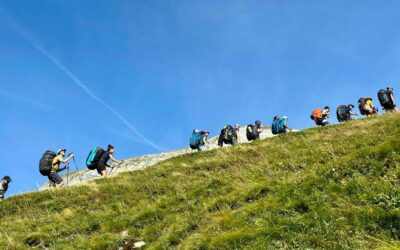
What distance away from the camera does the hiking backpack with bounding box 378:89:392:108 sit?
2741 centimetres

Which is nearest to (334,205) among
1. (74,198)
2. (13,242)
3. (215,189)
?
(215,189)

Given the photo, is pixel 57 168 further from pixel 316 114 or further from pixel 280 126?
pixel 316 114

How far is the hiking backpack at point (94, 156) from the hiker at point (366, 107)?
18013 millimetres

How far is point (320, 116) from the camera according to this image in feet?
102

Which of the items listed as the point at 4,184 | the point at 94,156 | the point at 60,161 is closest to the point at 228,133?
the point at 94,156

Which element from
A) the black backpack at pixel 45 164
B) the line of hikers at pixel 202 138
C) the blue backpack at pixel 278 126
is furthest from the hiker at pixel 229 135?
the black backpack at pixel 45 164

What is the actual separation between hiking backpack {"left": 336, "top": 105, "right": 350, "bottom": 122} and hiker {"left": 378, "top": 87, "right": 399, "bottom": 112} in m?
3.21

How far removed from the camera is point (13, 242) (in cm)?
1295

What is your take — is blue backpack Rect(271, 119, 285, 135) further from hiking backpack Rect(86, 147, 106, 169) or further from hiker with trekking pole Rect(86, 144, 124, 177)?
hiking backpack Rect(86, 147, 106, 169)

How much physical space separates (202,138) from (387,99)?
12884mm

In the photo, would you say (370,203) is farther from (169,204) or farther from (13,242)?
(13,242)

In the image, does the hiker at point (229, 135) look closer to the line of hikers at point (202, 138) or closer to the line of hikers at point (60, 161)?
the line of hikers at point (202, 138)

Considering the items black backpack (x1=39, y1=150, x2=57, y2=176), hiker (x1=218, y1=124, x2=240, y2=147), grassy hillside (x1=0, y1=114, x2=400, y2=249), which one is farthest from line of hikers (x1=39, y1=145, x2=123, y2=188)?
hiker (x1=218, y1=124, x2=240, y2=147)

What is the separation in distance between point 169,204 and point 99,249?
11.5 feet
